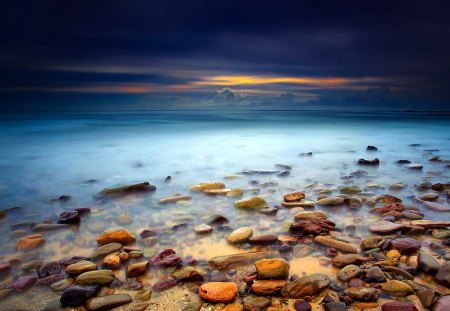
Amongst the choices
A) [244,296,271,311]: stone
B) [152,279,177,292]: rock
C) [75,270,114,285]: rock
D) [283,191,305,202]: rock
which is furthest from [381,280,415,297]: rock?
[283,191,305,202]: rock

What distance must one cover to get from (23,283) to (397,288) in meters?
2.95

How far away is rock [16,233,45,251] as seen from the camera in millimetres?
3299

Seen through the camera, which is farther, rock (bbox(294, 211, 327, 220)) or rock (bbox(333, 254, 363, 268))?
rock (bbox(294, 211, 327, 220))

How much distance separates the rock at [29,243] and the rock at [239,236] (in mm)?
2046

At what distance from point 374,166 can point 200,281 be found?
6731 millimetres

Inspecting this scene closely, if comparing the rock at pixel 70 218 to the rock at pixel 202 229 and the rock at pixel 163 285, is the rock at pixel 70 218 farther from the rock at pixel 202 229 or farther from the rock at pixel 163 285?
the rock at pixel 163 285

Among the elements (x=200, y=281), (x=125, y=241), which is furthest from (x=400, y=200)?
(x=125, y=241)

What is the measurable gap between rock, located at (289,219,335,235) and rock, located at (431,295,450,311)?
139cm

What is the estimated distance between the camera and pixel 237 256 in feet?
9.51

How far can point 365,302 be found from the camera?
A: 7.36 ft

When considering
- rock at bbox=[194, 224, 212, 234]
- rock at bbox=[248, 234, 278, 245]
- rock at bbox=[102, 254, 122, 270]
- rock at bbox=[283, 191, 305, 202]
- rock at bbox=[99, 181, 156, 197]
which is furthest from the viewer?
rock at bbox=[99, 181, 156, 197]

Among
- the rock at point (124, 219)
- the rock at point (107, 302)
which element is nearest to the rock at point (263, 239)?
the rock at point (107, 302)

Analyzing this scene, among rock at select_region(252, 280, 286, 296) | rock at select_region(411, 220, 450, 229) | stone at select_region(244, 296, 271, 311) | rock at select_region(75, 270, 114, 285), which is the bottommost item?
rock at select_region(75, 270, 114, 285)

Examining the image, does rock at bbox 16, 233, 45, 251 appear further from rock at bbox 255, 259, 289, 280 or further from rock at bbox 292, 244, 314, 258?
rock at bbox 292, 244, 314, 258
